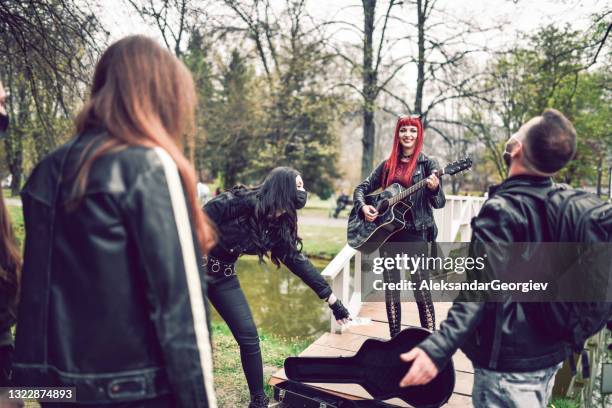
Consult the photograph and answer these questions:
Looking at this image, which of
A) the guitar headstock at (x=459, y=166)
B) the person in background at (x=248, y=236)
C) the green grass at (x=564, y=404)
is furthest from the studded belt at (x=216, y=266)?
the green grass at (x=564, y=404)

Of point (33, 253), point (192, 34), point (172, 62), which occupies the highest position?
point (192, 34)

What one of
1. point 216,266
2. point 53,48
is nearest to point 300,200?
point 216,266

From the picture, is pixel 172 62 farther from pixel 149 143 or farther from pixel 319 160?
pixel 319 160

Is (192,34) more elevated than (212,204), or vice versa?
(192,34)

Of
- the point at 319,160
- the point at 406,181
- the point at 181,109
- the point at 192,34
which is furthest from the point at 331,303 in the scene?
the point at 319,160

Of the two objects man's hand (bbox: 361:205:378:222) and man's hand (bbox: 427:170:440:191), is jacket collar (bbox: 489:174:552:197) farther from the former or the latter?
man's hand (bbox: 361:205:378:222)

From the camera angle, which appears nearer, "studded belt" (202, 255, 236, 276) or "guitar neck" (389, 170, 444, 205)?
"studded belt" (202, 255, 236, 276)

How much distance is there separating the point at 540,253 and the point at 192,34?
19.9 ft

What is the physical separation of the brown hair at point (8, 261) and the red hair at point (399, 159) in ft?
9.68

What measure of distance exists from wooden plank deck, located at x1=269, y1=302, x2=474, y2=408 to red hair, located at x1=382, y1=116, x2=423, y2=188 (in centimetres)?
151

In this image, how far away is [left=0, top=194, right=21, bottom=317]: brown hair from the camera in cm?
171

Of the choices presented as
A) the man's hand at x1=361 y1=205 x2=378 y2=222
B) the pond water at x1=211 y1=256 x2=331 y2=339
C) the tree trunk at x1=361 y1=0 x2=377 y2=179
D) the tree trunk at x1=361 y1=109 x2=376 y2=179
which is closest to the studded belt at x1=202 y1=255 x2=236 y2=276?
the man's hand at x1=361 y1=205 x2=378 y2=222

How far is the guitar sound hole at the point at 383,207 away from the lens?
408 centimetres

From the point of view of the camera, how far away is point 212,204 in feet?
10.3
